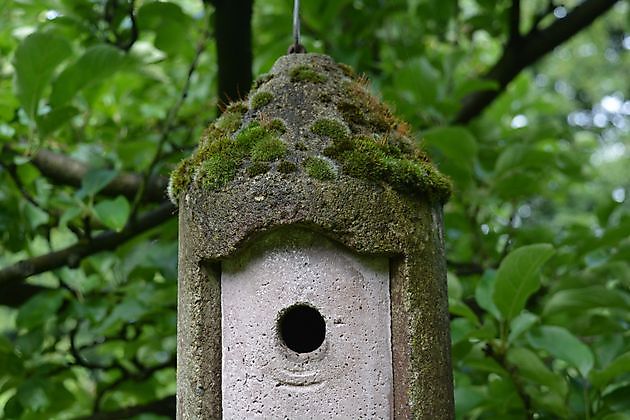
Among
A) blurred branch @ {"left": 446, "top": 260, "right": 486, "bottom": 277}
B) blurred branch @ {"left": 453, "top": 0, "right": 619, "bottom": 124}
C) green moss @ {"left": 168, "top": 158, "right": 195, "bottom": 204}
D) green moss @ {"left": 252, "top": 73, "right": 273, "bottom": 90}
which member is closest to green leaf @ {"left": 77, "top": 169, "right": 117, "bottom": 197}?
green moss @ {"left": 168, "top": 158, "right": 195, "bottom": 204}

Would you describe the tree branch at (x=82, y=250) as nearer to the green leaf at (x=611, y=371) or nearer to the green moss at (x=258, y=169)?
the green moss at (x=258, y=169)

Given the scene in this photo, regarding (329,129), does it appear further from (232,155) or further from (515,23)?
(515,23)

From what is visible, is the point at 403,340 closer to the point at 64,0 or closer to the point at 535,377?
the point at 535,377

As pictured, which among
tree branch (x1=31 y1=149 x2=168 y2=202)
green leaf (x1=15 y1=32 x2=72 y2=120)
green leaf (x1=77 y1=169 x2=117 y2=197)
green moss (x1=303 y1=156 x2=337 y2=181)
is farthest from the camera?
tree branch (x1=31 y1=149 x2=168 y2=202)

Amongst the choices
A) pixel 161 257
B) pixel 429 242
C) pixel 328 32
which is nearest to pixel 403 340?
pixel 429 242

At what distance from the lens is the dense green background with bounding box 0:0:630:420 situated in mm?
2209

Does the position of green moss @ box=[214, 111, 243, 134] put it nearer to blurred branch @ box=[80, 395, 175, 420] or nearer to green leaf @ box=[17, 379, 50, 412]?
green leaf @ box=[17, 379, 50, 412]

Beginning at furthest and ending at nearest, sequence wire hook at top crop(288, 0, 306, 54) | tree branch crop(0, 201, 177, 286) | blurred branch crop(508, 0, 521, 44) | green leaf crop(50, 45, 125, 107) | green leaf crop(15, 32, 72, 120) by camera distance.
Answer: blurred branch crop(508, 0, 521, 44) → tree branch crop(0, 201, 177, 286) → green leaf crop(50, 45, 125, 107) → green leaf crop(15, 32, 72, 120) → wire hook at top crop(288, 0, 306, 54)

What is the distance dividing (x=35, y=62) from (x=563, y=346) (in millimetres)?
1607

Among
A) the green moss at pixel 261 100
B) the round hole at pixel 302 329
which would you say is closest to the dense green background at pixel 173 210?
the round hole at pixel 302 329

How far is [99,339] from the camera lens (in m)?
3.19

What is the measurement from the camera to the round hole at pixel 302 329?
66.4 inches

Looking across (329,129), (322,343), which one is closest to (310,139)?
(329,129)

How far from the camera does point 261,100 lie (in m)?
1.66
